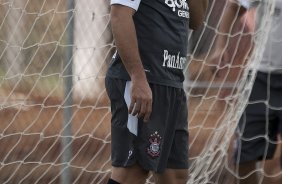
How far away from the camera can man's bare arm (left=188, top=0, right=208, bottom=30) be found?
2.91 m

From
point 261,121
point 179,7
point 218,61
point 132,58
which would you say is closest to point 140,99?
point 132,58

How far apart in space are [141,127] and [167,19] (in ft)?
1.30

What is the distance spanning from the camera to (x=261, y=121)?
362 cm

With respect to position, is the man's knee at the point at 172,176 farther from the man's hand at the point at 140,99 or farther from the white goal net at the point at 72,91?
the white goal net at the point at 72,91

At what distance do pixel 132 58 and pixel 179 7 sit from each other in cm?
35

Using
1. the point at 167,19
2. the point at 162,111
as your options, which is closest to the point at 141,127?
the point at 162,111

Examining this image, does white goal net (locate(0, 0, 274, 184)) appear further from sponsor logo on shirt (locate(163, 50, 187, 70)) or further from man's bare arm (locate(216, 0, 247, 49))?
sponsor logo on shirt (locate(163, 50, 187, 70))

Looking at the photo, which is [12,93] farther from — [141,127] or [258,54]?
[141,127]

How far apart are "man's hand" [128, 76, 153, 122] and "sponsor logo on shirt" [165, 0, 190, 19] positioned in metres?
0.34

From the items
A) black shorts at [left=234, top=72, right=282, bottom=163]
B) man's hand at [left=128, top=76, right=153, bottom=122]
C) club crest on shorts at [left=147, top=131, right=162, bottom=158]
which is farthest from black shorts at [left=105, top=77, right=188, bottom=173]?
black shorts at [left=234, top=72, right=282, bottom=163]

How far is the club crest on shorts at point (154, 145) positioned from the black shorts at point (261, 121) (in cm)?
104

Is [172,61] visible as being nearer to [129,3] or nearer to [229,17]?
[129,3]

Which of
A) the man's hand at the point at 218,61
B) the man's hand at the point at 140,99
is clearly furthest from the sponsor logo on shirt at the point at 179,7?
the man's hand at the point at 218,61

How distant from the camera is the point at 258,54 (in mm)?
3699
